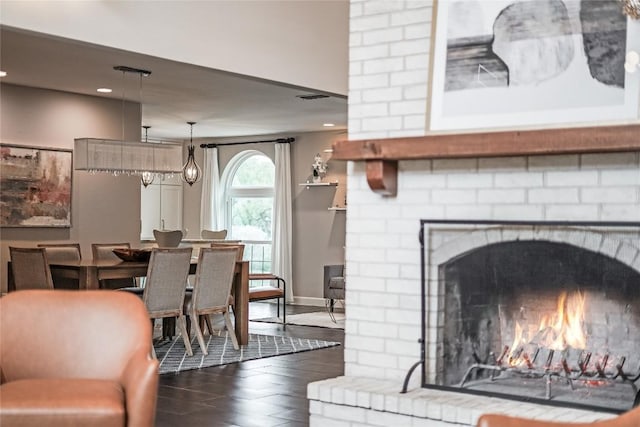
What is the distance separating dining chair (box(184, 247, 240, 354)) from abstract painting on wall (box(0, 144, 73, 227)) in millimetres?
2143

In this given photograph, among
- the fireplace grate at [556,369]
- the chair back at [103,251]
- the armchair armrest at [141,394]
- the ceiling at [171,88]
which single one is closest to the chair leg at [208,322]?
the chair back at [103,251]

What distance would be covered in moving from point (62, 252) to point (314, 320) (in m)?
3.10

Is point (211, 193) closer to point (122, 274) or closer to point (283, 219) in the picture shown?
point (283, 219)

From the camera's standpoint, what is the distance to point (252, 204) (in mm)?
12891

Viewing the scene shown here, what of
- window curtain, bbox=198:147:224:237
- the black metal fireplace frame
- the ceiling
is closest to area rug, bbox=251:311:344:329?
the ceiling

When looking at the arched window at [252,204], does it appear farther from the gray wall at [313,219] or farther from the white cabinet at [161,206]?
the white cabinet at [161,206]

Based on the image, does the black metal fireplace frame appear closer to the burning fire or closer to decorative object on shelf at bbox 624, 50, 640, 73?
the burning fire

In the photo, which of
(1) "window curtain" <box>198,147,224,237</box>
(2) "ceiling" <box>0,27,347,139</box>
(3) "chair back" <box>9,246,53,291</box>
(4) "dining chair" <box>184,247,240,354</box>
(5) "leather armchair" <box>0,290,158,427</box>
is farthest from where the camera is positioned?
(1) "window curtain" <box>198,147,224,237</box>

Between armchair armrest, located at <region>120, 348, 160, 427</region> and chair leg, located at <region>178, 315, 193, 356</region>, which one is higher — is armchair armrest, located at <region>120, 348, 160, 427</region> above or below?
above

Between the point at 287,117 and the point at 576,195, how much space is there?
7.20m

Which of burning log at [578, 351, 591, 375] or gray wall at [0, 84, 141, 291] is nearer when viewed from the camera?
burning log at [578, 351, 591, 375]

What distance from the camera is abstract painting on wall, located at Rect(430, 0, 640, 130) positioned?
3.40 metres

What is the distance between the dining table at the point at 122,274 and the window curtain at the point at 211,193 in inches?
207

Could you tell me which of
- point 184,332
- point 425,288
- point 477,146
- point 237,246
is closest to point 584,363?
point 425,288
